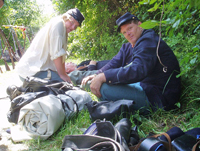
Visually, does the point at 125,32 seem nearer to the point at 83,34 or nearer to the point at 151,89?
the point at 151,89

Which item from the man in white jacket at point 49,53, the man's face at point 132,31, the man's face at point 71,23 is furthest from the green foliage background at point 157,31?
the man's face at point 71,23

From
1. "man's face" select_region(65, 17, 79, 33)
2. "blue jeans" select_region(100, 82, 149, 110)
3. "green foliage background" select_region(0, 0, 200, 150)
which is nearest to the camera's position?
"green foliage background" select_region(0, 0, 200, 150)

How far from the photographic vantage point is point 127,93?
82.8 inches

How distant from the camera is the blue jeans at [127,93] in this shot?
2.04 metres

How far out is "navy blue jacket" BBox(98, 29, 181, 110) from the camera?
1.87 metres

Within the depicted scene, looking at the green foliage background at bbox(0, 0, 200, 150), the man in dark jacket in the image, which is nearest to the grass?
the green foliage background at bbox(0, 0, 200, 150)

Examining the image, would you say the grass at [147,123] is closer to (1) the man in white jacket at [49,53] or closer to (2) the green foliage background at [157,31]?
(2) the green foliage background at [157,31]

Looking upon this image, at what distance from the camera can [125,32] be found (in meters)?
2.31

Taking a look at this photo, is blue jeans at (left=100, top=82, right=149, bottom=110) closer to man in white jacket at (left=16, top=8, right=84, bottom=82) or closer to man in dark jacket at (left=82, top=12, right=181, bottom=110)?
man in dark jacket at (left=82, top=12, right=181, bottom=110)

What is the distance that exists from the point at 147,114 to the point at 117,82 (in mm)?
534

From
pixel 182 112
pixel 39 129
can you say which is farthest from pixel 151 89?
pixel 39 129

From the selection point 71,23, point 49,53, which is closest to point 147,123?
point 49,53

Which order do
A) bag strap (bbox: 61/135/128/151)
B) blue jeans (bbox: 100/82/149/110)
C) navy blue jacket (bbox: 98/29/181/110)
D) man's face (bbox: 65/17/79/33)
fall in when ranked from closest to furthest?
1. bag strap (bbox: 61/135/128/151)
2. navy blue jacket (bbox: 98/29/181/110)
3. blue jeans (bbox: 100/82/149/110)
4. man's face (bbox: 65/17/79/33)

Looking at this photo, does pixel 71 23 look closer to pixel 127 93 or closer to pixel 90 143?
pixel 127 93
